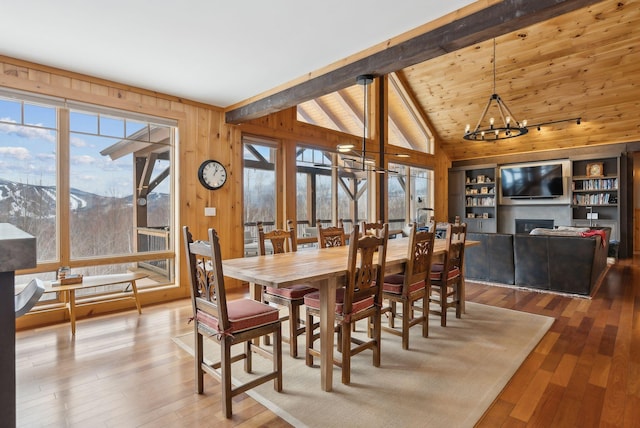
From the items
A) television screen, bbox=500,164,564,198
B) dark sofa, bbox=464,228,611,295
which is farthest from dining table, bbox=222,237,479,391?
television screen, bbox=500,164,564,198

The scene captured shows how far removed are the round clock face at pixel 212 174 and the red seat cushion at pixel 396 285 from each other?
2.83m

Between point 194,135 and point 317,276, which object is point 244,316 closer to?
point 317,276

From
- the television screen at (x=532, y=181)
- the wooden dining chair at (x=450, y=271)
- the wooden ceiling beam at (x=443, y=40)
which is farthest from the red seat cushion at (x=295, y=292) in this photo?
the television screen at (x=532, y=181)

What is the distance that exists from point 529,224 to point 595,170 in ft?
5.94

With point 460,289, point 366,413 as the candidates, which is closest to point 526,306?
point 460,289

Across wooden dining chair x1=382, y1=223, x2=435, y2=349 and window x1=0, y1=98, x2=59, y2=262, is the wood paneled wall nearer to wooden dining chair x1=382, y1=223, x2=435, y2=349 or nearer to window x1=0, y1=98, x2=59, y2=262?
→ window x1=0, y1=98, x2=59, y2=262

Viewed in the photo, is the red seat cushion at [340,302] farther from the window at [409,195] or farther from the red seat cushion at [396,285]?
the window at [409,195]

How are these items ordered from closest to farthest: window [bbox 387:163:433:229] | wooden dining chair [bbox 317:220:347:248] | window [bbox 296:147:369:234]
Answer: wooden dining chair [bbox 317:220:347:248] → window [bbox 296:147:369:234] → window [bbox 387:163:433:229]

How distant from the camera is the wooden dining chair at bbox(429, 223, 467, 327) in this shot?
11.1ft

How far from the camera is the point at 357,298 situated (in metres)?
2.44

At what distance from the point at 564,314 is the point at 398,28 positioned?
3478 mm

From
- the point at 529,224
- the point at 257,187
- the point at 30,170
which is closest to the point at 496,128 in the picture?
the point at 257,187

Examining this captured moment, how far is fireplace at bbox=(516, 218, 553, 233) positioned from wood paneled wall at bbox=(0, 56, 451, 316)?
250 inches

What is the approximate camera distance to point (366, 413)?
202cm
